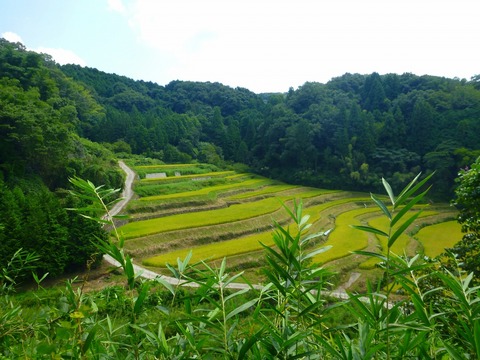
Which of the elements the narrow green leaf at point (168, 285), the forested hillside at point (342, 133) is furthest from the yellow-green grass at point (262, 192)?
the narrow green leaf at point (168, 285)

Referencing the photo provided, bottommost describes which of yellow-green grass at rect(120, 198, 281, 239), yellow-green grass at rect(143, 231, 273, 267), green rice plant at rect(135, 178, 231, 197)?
yellow-green grass at rect(143, 231, 273, 267)

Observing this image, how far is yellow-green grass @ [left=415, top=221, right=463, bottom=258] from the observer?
17453 mm

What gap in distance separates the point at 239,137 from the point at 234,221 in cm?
2820

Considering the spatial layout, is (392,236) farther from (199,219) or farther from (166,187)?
(166,187)

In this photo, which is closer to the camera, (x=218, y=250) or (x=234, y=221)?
(x=218, y=250)

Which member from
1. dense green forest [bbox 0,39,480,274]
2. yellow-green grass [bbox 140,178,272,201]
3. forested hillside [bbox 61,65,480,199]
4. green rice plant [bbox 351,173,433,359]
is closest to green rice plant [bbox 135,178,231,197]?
yellow-green grass [bbox 140,178,272,201]

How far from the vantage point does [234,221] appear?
19.9m

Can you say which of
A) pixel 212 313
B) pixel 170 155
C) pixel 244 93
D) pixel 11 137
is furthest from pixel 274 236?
pixel 244 93

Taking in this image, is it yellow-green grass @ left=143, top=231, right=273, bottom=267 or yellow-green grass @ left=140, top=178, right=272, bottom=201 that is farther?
yellow-green grass @ left=140, top=178, right=272, bottom=201

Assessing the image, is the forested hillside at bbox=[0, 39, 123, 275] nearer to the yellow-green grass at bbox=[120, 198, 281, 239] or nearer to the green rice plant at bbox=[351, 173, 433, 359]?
the yellow-green grass at bbox=[120, 198, 281, 239]

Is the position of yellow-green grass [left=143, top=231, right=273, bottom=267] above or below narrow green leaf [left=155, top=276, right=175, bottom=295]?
below

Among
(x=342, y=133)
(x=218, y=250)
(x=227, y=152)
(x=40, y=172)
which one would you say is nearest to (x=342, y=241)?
(x=218, y=250)

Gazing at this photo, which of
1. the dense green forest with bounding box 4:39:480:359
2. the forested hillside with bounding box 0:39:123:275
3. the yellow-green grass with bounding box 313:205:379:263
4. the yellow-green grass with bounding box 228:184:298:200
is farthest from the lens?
the yellow-green grass with bounding box 228:184:298:200

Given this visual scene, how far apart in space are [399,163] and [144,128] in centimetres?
2830
